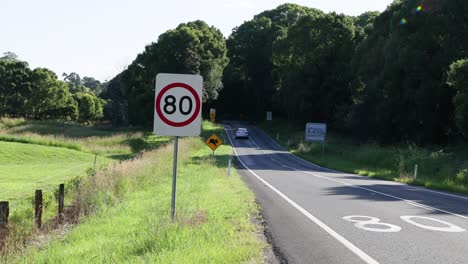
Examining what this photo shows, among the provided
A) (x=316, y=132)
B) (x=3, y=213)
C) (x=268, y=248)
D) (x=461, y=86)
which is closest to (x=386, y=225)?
(x=268, y=248)

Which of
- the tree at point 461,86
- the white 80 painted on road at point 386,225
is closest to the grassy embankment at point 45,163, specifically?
the white 80 painted on road at point 386,225

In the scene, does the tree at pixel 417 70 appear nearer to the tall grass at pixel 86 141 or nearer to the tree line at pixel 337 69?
the tree line at pixel 337 69

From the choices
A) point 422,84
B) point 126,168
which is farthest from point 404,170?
point 126,168

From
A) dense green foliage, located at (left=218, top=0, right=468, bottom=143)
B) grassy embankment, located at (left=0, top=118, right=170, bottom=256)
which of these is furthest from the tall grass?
dense green foliage, located at (left=218, top=0, right=468, bottom=143)

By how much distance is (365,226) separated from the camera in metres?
10.2

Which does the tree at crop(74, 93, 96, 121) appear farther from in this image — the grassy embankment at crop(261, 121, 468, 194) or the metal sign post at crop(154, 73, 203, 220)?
the metal sign post at crop(154, 73, 203, 220)

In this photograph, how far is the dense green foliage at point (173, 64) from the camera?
65.1 m

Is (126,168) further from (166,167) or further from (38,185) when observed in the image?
(38,185)

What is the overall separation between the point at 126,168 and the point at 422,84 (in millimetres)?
30983

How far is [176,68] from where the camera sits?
6438 centimetres

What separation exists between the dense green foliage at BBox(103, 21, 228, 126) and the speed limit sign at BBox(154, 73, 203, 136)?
56596 millimetres

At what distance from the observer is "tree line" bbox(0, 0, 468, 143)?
41.8 metres

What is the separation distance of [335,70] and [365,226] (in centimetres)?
5729

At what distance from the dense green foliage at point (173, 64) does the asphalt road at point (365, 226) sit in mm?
49465
